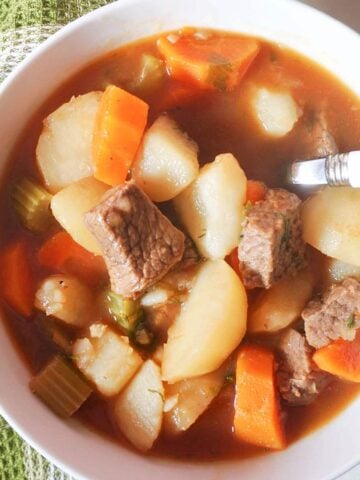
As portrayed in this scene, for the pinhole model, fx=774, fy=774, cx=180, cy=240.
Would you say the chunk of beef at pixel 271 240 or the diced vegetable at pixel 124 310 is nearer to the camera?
the chunk of beef at pixel 271 240

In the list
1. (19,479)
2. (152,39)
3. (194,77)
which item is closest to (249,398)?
(19,479)

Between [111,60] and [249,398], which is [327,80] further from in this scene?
[249,398]

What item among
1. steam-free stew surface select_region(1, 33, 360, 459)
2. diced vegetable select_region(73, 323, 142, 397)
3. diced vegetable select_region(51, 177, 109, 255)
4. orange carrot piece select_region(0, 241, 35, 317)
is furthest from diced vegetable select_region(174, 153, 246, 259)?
orange carrot piece select_region(0, 241, 35, 317)

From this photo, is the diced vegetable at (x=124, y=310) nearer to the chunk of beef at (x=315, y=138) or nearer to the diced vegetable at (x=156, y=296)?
the diced vegetable at (x=156, y=296)

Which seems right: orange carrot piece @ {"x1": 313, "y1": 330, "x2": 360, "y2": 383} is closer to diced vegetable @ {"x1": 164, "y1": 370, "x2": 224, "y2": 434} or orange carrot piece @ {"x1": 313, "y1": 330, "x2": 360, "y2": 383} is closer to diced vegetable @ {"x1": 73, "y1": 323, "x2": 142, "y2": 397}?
diced vegetable @ {"x1": 164, "y1": 370, "x2": 224, "y2": 434}

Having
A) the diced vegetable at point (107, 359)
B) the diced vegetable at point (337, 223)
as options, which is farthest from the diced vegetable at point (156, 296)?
the diced vegetable at point (337, 223)

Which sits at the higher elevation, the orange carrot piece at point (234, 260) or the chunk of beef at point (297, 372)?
the orange carrot piece at point (234, 260)
